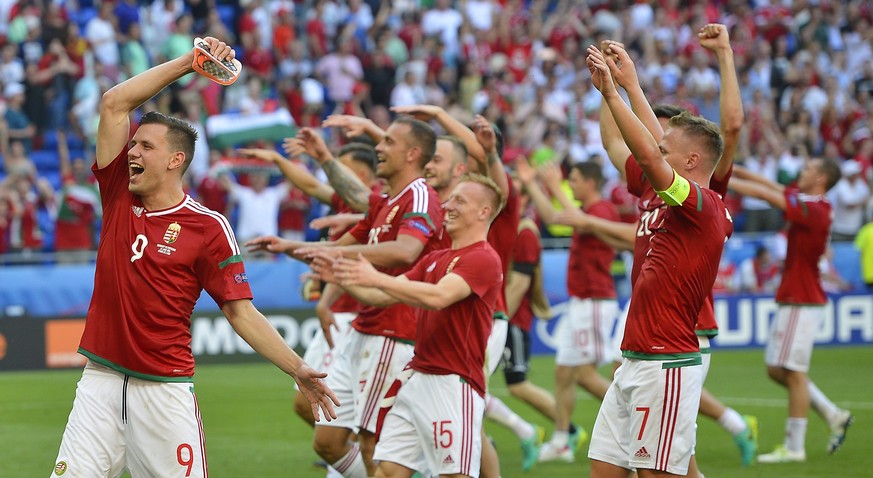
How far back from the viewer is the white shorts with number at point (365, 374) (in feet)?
29.2

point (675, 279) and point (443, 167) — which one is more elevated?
point (443, 167)

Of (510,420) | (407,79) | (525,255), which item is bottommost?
(510,420)

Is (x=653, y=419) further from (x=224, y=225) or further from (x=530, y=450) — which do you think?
(x=530, y=450)

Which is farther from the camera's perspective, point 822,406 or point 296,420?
point 296,420

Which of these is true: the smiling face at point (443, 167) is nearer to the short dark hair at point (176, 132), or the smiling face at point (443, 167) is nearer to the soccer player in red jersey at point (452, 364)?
the soccer player in red jersey at point (452, 364)

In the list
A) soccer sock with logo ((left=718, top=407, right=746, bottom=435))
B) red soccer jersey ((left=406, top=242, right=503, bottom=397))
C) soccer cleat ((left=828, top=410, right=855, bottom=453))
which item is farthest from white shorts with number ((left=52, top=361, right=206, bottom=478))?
soccer cleat ((left=828, top=410, right=855, bottom=453))

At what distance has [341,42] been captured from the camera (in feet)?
86.5

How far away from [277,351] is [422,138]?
294cm

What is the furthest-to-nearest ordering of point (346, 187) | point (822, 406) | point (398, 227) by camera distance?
point (822, 406)
point (346, 187)
point (398, 227)

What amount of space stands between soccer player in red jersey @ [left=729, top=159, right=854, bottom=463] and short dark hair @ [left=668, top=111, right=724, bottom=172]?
15.6 feet

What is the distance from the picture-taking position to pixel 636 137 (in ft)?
21.1

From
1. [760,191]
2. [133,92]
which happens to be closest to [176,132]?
[133,92]

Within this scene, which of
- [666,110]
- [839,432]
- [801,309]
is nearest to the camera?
[666,110]

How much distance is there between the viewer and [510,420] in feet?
37.7
